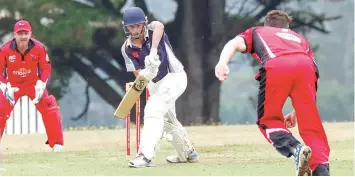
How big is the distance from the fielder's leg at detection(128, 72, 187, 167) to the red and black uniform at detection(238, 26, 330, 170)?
5.71 ft

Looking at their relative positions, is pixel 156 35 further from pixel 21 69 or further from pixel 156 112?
pixel 21 69

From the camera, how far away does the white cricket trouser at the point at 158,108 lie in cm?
973

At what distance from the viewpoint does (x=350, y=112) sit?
20125 mm

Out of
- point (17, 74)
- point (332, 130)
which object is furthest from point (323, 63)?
point (17, 74)

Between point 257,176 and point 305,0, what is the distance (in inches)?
455

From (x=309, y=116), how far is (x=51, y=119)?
5803 mm

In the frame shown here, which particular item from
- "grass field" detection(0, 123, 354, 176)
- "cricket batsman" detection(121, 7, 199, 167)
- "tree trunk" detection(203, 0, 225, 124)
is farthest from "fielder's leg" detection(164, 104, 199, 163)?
"tree trunk" detection(203, 0, 225, 124)

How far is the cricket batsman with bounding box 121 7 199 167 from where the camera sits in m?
9.77

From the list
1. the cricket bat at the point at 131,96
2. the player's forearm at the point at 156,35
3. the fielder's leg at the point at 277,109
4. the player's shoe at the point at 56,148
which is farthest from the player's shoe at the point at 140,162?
the player's shoe at the point at 56,148

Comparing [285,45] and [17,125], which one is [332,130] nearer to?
[17,125]

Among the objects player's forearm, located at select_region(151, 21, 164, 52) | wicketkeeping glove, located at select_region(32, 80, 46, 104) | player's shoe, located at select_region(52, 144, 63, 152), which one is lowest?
player's shoe, located at select_region(52, 144, 63, 152)

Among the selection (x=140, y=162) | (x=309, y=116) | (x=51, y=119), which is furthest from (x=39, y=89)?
(x=309, y=116)

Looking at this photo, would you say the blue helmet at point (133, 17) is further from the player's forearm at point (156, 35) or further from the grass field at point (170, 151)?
the grass field at point (170, 151)

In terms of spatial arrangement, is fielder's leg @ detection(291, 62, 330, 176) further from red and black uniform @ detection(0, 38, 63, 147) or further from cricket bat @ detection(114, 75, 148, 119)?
red and black uniform @ detection(0, 38, 63, 147)
